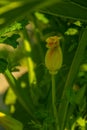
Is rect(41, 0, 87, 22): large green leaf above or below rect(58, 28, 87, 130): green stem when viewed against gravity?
above

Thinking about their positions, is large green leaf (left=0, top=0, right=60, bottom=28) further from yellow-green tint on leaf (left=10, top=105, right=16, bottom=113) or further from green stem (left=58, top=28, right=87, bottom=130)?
yellow-green tint on leaf (left=10, top=105, right=16, bottom=113)

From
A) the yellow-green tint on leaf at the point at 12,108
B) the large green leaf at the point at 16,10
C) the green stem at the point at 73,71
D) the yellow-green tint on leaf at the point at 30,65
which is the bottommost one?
the yellow-green tint on leaf at the point at 12,108

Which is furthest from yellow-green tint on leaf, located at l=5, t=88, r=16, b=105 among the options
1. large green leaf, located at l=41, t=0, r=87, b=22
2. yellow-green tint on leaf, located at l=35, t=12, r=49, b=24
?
large green leaf, located at l=41, t=0, r=87, b=22

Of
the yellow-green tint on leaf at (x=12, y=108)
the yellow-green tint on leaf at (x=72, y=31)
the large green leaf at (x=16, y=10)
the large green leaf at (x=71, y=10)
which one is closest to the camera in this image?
the large green leaf at (x=16, y=10)

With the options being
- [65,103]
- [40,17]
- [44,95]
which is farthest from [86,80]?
[40,17]

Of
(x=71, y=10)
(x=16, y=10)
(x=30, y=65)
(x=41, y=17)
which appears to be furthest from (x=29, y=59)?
(x=16, y=10)

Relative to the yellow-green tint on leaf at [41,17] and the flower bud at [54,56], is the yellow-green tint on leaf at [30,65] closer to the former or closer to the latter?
the yellow-green tint on leaf at [41,17]

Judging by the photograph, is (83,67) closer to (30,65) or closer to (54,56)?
(30,65)

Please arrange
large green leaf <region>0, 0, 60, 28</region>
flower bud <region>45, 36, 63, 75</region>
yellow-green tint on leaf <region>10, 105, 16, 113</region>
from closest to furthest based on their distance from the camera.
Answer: large green leaf <region>0, 0, 60, 28</region> < flower bud <region>45, 36, 63, 75</region> < yellow-green tint on leaf <region>10, 105, 16, 113</region>

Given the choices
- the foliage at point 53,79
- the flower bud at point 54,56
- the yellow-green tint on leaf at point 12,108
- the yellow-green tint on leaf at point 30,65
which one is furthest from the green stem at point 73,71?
the yellow-green tint on leaf at point 12,108

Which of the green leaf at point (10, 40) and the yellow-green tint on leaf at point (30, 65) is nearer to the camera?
the green leaf at point (10, 40)

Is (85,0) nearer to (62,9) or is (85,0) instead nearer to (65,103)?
(62,9)
